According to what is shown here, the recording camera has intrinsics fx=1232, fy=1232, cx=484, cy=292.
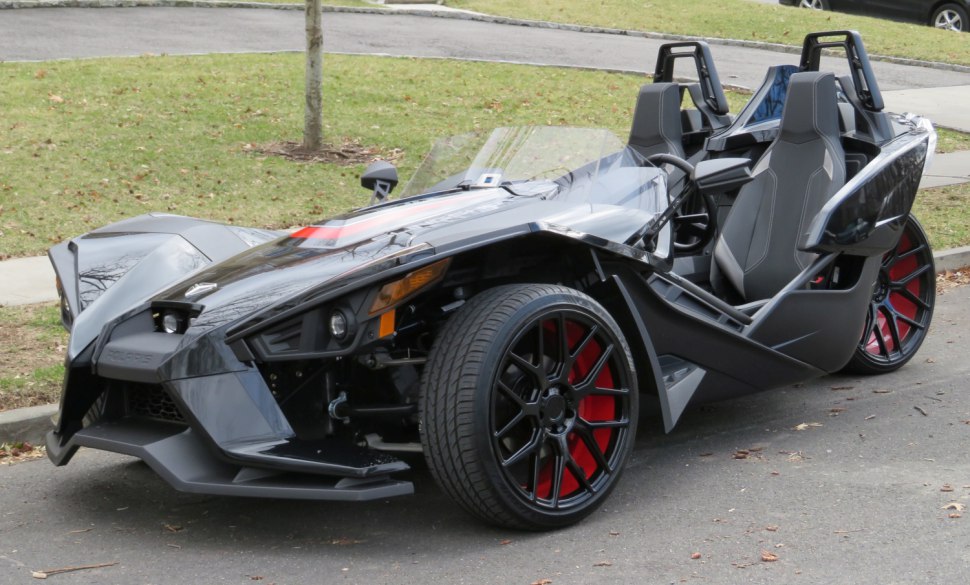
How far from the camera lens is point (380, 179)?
5715 millimetres

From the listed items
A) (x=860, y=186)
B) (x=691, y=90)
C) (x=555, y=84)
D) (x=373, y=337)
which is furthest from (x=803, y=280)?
(x=555, y=84)

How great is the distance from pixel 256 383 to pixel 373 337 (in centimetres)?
41

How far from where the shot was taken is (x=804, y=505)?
459 centimetres

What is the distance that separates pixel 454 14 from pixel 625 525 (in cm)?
1801

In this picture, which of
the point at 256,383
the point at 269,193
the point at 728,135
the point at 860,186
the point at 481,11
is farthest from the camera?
the point at 481,11

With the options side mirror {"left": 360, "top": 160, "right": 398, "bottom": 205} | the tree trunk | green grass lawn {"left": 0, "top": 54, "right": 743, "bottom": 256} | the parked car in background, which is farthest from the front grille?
the parked car in background

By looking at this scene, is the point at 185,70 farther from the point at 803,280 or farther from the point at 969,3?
the point at 969,3

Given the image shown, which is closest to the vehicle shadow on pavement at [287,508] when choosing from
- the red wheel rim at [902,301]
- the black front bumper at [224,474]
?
the black front bumper at [224,474]

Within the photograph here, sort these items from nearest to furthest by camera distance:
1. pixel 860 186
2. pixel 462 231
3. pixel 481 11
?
1. pixel 462 231
2. pixel 860 186
3. pixel 481 11

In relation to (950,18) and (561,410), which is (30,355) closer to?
(561,410)

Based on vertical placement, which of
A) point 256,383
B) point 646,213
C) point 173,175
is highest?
point 646,213

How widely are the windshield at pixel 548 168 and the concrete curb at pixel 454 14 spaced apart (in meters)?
13.6

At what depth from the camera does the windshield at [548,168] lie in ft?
16.5

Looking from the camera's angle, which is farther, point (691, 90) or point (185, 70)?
point (185, 70)
